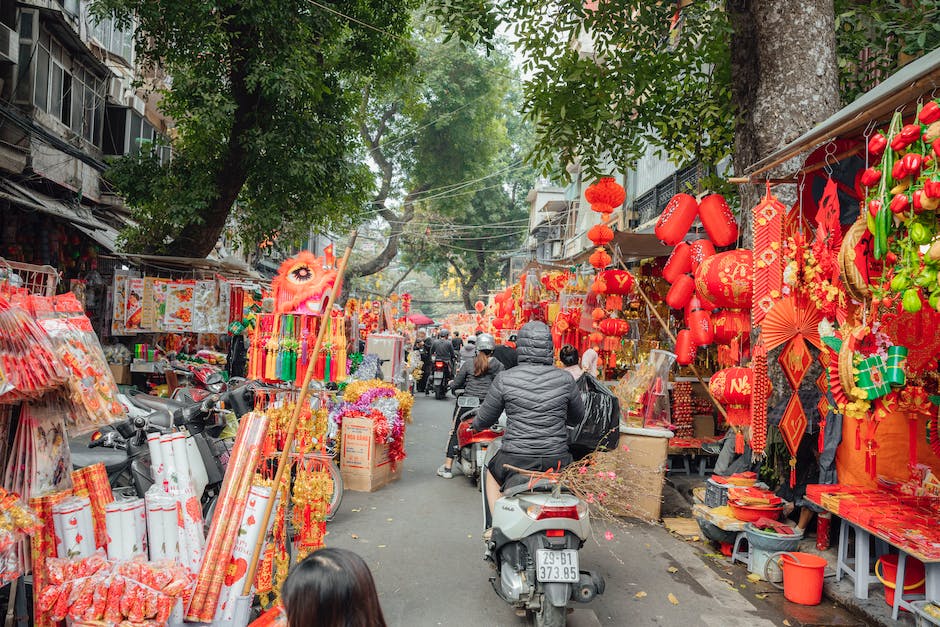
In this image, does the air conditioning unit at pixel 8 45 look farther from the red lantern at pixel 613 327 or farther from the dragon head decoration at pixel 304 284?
the red lantern at pixel 613 327

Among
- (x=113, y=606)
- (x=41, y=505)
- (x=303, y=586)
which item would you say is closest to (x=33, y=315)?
(x=41, y=505)

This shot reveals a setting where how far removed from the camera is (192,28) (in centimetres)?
980

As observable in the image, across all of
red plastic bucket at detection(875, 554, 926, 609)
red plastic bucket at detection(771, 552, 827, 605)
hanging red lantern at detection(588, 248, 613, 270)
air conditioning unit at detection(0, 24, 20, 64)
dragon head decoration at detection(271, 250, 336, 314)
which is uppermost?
air conditioning unit at detection(0, 24, 20, 64)

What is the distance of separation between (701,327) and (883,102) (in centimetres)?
366

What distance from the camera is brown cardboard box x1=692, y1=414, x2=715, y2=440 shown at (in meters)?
10.4

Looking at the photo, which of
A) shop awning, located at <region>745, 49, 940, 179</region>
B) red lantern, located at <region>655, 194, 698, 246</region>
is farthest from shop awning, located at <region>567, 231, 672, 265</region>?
shop awning, located at <region>745, 49, 940, 179</region>

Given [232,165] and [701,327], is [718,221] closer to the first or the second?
[701,327]

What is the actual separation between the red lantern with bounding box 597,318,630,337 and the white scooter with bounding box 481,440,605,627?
631 centimetres

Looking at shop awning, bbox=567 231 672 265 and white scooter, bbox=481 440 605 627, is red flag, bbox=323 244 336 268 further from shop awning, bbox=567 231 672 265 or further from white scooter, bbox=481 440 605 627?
shop awning, bbox=567 231 672 265

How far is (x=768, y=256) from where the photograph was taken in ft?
17.4

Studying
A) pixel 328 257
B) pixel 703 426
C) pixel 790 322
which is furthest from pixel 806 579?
pixel 703 426

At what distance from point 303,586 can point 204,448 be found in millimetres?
3400

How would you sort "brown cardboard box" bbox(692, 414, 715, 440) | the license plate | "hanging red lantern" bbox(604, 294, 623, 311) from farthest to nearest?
"brown cardboard box" bbox(692, 414, 715, 440) → "hanging red lantern" bbox(604, 294, 623, 311) → the license plate

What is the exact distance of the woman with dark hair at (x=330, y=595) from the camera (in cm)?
205
